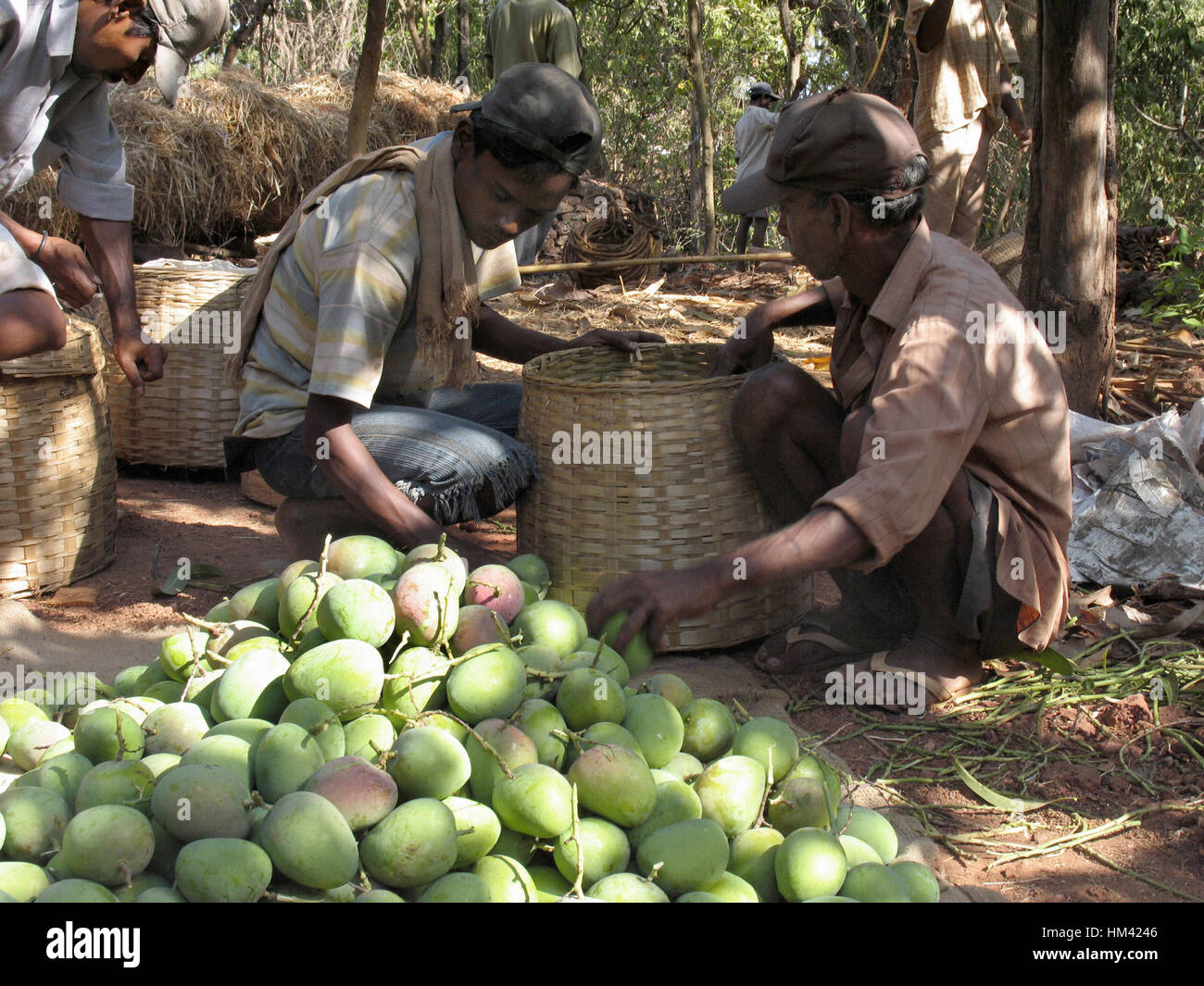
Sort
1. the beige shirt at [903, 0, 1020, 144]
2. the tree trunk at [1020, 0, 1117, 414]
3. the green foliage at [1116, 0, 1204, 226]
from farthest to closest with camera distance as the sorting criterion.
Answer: the green foliage at [1116, 0, 1204, 226] < the beige shirt at [903, 0, 1020, 144] < the tree trunk at [1020, 0, 1117, 414]

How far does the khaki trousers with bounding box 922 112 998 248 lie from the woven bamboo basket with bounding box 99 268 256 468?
343 centimetres

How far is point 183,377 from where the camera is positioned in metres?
4.25

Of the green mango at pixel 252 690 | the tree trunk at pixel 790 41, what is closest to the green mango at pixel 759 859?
the green mango at pixel 252 690

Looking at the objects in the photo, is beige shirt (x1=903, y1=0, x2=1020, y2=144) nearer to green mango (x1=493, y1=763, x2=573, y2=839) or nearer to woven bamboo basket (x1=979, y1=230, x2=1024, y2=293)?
woven bamboo basket (x1=979, y1=230, x2=1024, y2=293)

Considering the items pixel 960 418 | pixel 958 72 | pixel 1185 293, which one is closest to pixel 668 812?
pixel 960 418

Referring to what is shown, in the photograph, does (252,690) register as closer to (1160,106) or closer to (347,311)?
(347,311)

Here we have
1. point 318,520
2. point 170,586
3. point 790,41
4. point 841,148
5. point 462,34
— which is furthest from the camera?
point 462,34

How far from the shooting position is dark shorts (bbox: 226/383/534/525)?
276 cm

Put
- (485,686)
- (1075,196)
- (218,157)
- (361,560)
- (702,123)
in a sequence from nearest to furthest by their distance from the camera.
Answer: (485,686)
(361,560)
(1075,196)
(218,157)
(702,123)

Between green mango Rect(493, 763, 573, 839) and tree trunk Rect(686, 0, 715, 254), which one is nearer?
green mango Rect(493, 763, 573, 839)

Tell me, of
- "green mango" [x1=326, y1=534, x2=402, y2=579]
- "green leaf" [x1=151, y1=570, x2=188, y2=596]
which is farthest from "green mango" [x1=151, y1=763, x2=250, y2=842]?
"green leaf" [x1=151, y1=570, x2=188, y2=596]

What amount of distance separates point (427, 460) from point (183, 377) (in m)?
1.95

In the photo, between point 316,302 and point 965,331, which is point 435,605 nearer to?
point 965,331

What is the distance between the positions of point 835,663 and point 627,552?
2.02 feet
